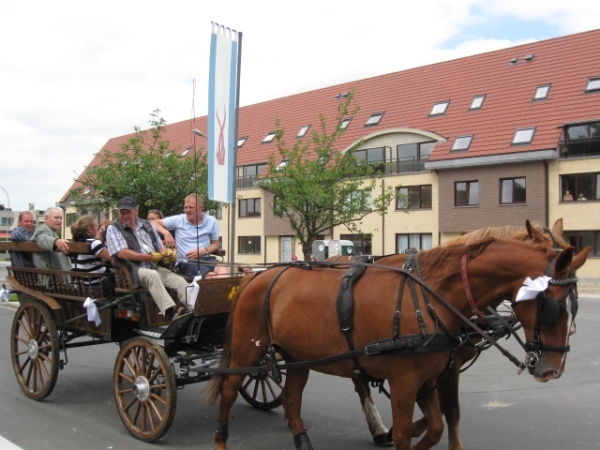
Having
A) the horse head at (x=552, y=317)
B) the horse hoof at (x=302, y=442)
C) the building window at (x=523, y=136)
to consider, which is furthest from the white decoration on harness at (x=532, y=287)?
the building window at (x=523, y=136)

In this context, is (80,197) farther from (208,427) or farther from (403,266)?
(403,266)

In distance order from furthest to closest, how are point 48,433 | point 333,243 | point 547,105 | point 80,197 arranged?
1. point 547,105
2. point 333,243
3. point 80,197
4. point 48,433

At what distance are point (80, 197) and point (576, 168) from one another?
19.3 metres

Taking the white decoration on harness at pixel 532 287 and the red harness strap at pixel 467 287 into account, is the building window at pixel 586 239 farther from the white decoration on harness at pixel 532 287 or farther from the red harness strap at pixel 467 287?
the white decoration on harness at pixel 532 287

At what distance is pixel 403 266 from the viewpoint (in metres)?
4.38

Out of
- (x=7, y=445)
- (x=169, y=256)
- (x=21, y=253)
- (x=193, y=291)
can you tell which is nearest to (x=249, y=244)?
(x=21, y=253)

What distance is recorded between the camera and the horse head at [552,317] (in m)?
3.66

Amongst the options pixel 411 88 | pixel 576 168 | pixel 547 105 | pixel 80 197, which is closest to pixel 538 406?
pixel 80 197

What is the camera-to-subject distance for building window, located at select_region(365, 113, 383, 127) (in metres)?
32.8

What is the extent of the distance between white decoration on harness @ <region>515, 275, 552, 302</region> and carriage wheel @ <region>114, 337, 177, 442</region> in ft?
9.71

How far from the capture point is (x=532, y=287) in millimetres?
3660

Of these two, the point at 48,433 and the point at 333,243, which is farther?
the point at 333,243

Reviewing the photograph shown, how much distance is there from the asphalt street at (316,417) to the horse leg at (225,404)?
282 mm

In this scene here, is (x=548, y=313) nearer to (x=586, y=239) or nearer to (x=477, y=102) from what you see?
(x=586, y=239)
